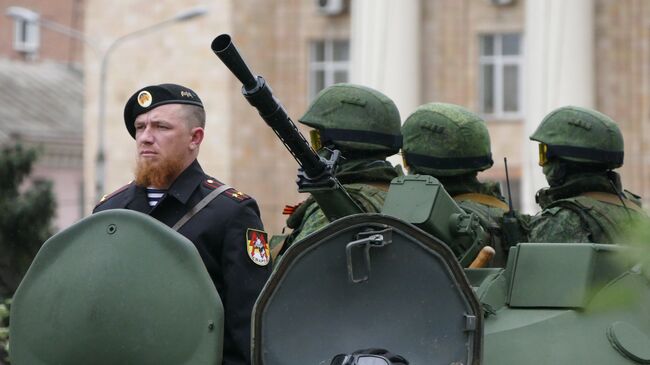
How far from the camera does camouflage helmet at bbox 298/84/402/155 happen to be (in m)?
9.30

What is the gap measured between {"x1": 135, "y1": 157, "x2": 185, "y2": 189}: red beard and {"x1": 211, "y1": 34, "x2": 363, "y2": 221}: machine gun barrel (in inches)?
17.1

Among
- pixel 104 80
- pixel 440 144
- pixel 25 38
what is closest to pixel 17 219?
pixel 440 144

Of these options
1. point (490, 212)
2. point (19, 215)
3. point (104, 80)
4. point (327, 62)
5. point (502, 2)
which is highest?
point (502, 2)

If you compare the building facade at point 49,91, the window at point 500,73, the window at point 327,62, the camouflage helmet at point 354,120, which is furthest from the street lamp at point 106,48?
the camouflage helmet at point 354,120

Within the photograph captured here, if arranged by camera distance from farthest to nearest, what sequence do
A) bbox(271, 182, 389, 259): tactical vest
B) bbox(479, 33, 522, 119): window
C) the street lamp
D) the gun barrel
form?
bbox(479, 33, 522, 119): window < the street lamp < bbox(271, 182, 389, 259): tactical vest < the gun barrel

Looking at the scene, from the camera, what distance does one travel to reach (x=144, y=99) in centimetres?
723

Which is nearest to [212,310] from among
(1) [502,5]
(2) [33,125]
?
(1) [502,5]

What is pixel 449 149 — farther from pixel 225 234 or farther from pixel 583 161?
pixel 225 234

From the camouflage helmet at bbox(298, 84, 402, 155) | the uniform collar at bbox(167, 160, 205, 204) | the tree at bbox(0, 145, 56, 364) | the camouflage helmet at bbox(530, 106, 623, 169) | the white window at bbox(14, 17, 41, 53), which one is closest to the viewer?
the uniform collar at bbox(167, 160, 205, 204)

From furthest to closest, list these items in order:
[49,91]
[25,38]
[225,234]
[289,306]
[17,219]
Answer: [25,38], [49,91], [17,219], [225,234], [289,306]

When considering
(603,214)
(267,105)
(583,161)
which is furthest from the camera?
(583,161)

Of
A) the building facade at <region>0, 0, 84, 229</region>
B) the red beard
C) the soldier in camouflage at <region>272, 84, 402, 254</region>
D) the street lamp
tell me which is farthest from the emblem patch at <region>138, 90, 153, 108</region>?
the building facade at <region>0, 0, 84, 229</region>

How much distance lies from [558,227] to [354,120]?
1089mm

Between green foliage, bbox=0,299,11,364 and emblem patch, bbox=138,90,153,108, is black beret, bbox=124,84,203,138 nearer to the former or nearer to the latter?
emblem patch, bbox=138,90,153,108
